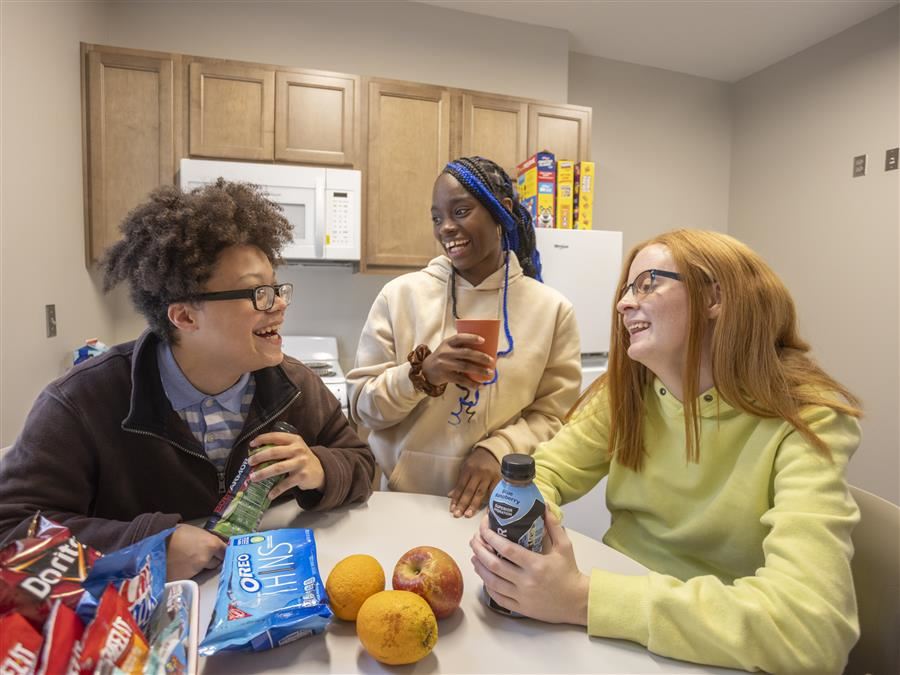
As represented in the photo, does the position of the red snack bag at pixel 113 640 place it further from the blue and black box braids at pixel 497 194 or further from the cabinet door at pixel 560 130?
the cabinet door at pixel 560 130

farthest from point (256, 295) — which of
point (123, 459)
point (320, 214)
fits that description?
point (320, 214)

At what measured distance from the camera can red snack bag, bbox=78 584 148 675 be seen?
0.46 m

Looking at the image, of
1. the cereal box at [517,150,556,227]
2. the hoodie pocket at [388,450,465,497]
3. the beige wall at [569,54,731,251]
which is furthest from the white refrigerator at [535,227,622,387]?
the hoodie pocket at [388,450,465,497]

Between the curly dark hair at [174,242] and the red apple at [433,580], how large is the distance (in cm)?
65

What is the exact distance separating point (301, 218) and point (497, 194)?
1535 mm

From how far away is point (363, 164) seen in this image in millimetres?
2725

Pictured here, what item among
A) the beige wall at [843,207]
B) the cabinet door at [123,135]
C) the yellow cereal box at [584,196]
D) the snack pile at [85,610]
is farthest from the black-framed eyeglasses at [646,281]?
the beige wall at [843,207]

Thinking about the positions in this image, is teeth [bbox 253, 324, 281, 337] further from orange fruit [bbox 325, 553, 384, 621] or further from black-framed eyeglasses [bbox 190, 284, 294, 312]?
orange fruit [bbox 325, 553, 384, 621]

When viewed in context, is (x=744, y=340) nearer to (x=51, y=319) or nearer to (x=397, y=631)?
(x=397, y=631)

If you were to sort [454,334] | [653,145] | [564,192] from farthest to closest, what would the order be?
[653,145] < [564,192] < [454,334]

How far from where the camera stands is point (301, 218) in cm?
258

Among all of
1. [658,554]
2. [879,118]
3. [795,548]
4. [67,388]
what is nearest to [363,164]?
[67,388]

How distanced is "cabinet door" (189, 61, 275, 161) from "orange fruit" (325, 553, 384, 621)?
238cm

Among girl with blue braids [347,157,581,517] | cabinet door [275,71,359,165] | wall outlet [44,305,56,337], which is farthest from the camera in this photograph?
cabinet door [275,71,359,165]
